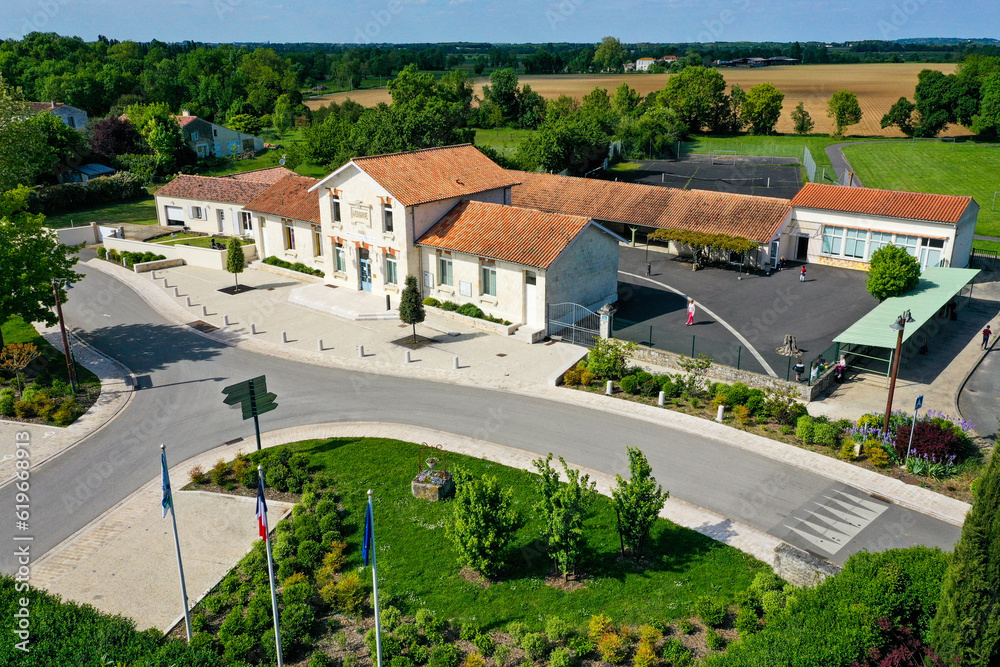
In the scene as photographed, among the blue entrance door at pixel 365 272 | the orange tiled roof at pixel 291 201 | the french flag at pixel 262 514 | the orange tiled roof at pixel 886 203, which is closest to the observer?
the french flag at pixel 262 514

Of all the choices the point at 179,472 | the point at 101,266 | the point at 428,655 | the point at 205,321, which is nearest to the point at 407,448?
the point at 179,472

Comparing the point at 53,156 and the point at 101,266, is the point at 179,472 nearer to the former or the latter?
the point at 101,266

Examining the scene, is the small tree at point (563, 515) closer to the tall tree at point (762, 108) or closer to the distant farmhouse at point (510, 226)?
the distant farmhouse at point (510, 226)

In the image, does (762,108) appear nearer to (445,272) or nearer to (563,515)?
(445,272)

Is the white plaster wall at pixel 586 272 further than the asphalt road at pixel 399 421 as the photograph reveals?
Yes

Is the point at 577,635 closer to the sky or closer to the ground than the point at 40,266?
closer to the ground

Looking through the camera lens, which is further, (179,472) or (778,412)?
(778,412)

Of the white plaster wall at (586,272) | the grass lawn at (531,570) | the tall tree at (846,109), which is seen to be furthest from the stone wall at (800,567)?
the tall tree at (846,109)
